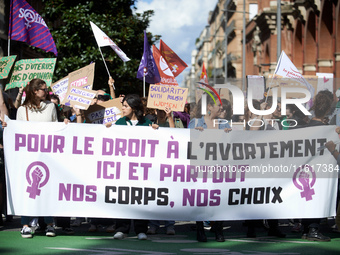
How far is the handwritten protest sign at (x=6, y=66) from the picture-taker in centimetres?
1023

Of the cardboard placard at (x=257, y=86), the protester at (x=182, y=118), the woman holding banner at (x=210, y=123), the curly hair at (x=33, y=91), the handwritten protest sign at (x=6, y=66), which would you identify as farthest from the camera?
the protester at (x=182, y=118)

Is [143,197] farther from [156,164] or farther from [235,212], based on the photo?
[235,212]

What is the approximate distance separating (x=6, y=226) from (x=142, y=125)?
2431mm

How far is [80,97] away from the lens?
9.15 metres

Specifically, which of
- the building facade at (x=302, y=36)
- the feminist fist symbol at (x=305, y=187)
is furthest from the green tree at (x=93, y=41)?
the feminist fist symbol at (x=305, y=187)

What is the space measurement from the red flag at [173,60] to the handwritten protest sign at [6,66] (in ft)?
10.5

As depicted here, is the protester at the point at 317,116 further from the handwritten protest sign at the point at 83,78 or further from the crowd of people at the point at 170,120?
the handwritten protest sign at the point at 83,78

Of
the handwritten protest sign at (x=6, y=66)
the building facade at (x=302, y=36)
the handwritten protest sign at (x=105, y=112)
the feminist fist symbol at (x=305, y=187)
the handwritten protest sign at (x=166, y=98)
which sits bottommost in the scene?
the feminist fist symbol at (x=305, y=187)

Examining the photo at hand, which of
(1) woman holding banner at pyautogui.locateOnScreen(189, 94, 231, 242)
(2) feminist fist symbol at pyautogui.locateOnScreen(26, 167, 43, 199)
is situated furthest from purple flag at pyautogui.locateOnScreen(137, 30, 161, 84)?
(2) feminist fist symbol at pyautogui.locateOnScreen(26, 167, 43, 199)

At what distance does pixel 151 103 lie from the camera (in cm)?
888

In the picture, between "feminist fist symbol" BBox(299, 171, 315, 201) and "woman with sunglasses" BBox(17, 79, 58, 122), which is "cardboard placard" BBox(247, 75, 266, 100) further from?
"woman with sunglasses" BBox(17, 79, 58, 122)

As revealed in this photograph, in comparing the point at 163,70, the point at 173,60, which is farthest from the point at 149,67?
the point at 173,60

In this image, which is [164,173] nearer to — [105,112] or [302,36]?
[105,112]

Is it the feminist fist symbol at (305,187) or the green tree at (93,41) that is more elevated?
the green tree at (93,41)
